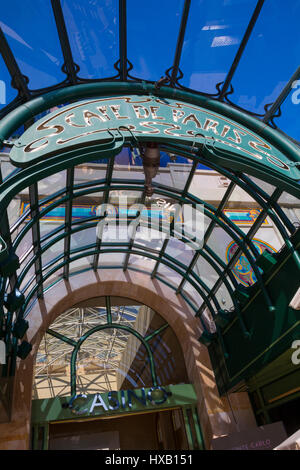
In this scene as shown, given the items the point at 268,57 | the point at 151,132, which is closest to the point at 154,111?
the point at 151,132

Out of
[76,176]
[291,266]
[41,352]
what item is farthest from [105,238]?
[291,266]

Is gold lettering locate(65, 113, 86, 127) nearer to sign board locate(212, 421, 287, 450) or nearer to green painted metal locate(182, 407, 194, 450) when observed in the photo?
sign board locate(212, 421, 287, 450)

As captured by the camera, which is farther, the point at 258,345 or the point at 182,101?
the point at 258,345

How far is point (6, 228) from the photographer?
22.2 ft

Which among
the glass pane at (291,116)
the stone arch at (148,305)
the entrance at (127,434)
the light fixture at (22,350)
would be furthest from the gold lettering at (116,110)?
the entrance at (127,434)

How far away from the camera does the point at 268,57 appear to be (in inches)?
265

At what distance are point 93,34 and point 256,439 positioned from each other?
8.74m

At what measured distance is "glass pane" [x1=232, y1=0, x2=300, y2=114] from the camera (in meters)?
6.25

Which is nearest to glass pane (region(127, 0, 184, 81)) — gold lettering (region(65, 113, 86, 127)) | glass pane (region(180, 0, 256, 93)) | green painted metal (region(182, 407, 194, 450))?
glass pane (region(180, 0, 256, 93))

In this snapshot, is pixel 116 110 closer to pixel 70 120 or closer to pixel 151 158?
pixel 70 120

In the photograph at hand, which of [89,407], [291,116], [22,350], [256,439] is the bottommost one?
[256,439]

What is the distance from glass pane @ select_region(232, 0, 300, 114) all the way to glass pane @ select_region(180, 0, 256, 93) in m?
0.30
